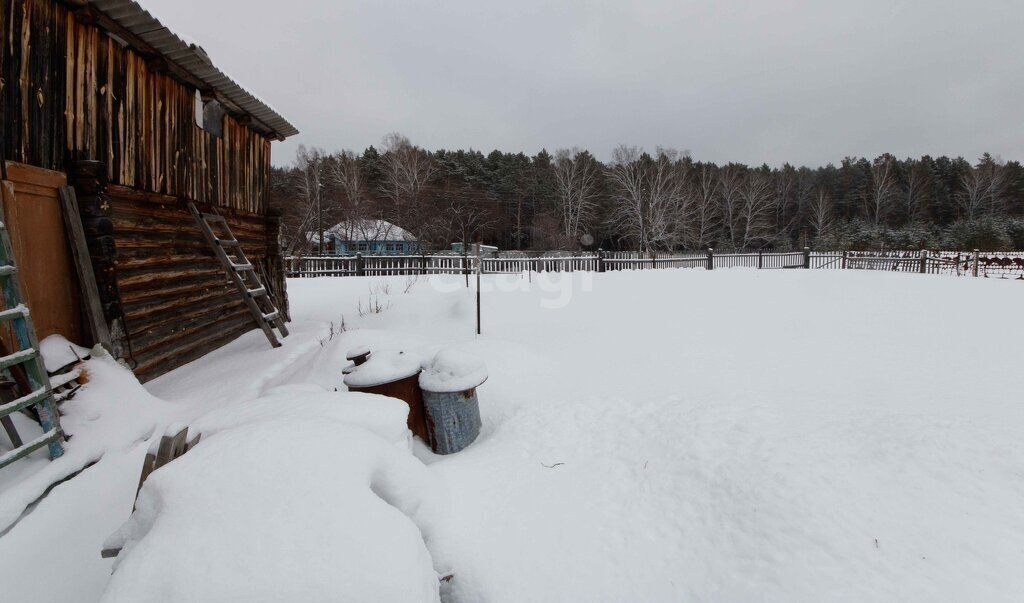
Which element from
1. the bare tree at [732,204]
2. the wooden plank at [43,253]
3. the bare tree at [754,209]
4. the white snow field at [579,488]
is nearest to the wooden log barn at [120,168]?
the wooden plank at [43,253]

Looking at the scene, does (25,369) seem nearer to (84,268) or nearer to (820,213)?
(84,268)

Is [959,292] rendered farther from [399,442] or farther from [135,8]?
[135,8]

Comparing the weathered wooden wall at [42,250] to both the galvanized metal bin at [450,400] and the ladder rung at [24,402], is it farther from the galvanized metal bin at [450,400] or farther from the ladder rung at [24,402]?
the galvanized metal bin at [450,400]

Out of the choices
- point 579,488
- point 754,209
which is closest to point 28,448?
point 579,488

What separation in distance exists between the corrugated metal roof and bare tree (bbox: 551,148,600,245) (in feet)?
100

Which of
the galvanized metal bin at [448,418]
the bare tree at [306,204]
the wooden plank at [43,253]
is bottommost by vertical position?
the galvanized metal bin at [448,418]

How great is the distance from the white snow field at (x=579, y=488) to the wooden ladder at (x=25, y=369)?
22 cm

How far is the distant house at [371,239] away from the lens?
3841 centimetres

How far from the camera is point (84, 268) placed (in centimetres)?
443

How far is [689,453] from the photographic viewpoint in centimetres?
357

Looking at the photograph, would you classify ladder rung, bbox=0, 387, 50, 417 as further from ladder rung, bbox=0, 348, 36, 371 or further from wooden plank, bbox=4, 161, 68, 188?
wooden plank, bbox=4, 161, 68, 188

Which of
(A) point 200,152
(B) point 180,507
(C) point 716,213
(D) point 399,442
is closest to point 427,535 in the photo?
(D) point 399,442

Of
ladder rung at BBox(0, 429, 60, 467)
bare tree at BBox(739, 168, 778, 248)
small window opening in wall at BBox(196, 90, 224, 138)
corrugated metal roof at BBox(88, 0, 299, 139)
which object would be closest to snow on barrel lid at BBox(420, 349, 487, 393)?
ladder rung at BBox(0, 429, 60, 467)

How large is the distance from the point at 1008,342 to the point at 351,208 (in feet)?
114
